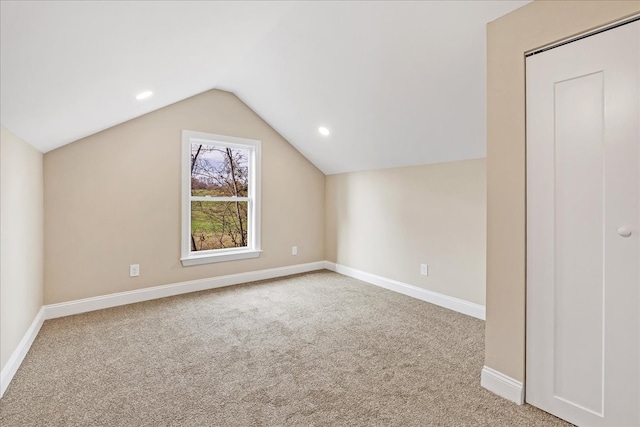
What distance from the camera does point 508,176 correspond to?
172cm

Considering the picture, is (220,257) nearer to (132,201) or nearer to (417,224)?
(132,201)

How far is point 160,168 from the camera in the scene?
139 inches

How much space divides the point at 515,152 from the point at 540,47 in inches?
21.0

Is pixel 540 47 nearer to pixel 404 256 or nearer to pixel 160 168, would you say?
pixel 404 256

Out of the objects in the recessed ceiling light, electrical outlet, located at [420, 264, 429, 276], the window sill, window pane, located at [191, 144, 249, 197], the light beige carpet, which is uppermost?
the recessed ceiling light

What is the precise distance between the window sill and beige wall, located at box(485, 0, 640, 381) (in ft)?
10.0

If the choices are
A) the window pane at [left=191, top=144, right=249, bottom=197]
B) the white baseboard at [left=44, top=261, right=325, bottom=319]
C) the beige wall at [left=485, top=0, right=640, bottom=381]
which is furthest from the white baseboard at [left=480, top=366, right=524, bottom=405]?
the window pane at [left=191, top=144, right=249, bottom=197]

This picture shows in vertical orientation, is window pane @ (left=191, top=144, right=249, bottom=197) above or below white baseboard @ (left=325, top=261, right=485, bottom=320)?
above

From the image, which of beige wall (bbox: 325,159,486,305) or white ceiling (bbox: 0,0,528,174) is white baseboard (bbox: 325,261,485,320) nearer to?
beige wall (bbox: 325,159,486,305)

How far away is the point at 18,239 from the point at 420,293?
3.57 metres

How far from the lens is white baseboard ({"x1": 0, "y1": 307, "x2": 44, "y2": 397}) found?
70.8 inches

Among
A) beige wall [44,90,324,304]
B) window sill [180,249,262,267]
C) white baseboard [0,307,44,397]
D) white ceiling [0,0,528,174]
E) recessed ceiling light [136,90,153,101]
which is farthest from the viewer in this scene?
window sill [180,249,262,267]

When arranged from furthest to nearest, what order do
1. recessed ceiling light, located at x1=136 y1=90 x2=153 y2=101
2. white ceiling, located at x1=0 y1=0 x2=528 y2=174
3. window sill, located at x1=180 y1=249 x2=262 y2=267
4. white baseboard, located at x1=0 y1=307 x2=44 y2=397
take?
window sill, located at x1=180 y1=249 x2=262 y2=267
recessed ceiling light, located at x1=136 y1=90 x2=153 y2=101
white baseboard, located at x1=0 y1=307 x2=44 y2=397
white ceiling, located at x1=0 y1=0 x2=528 y2=174

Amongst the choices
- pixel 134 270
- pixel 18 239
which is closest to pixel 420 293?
pixel 134 270
